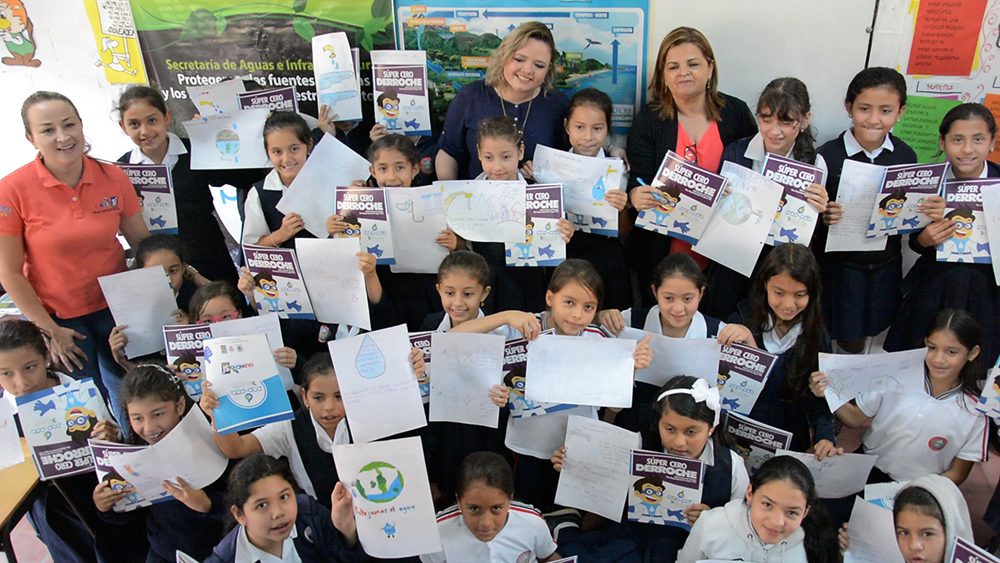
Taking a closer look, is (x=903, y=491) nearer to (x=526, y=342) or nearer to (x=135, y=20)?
(x=526, y=342)

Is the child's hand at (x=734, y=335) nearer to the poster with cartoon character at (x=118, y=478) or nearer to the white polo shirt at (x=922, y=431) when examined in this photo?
the white polo shirt at (x=922, y=431)

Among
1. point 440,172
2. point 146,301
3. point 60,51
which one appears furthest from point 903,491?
point 60,51

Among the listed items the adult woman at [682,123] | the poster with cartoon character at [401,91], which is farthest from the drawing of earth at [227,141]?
the adult woman at [682,123]

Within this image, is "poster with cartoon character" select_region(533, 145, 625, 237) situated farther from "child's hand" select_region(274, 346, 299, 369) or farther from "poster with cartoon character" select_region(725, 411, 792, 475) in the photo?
"child's hand" select_region(274, 346, 299, 369)

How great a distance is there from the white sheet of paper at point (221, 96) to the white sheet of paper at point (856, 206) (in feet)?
10.4

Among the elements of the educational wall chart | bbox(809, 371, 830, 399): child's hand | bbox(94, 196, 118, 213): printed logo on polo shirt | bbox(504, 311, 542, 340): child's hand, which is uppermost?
the educational wall chart

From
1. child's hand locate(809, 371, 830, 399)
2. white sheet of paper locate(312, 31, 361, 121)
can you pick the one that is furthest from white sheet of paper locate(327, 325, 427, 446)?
white sheet of paper locate(312, 31, 361, 121)

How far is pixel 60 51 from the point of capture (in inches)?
167

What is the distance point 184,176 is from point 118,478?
6.00ft

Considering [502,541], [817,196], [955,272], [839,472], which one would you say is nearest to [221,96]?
[502,541]

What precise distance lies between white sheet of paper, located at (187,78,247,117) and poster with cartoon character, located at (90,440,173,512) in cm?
199

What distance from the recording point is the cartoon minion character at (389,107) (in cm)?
371

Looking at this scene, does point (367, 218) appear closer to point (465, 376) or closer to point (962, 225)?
point (465, 376)

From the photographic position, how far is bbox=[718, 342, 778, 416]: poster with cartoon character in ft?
9.00
